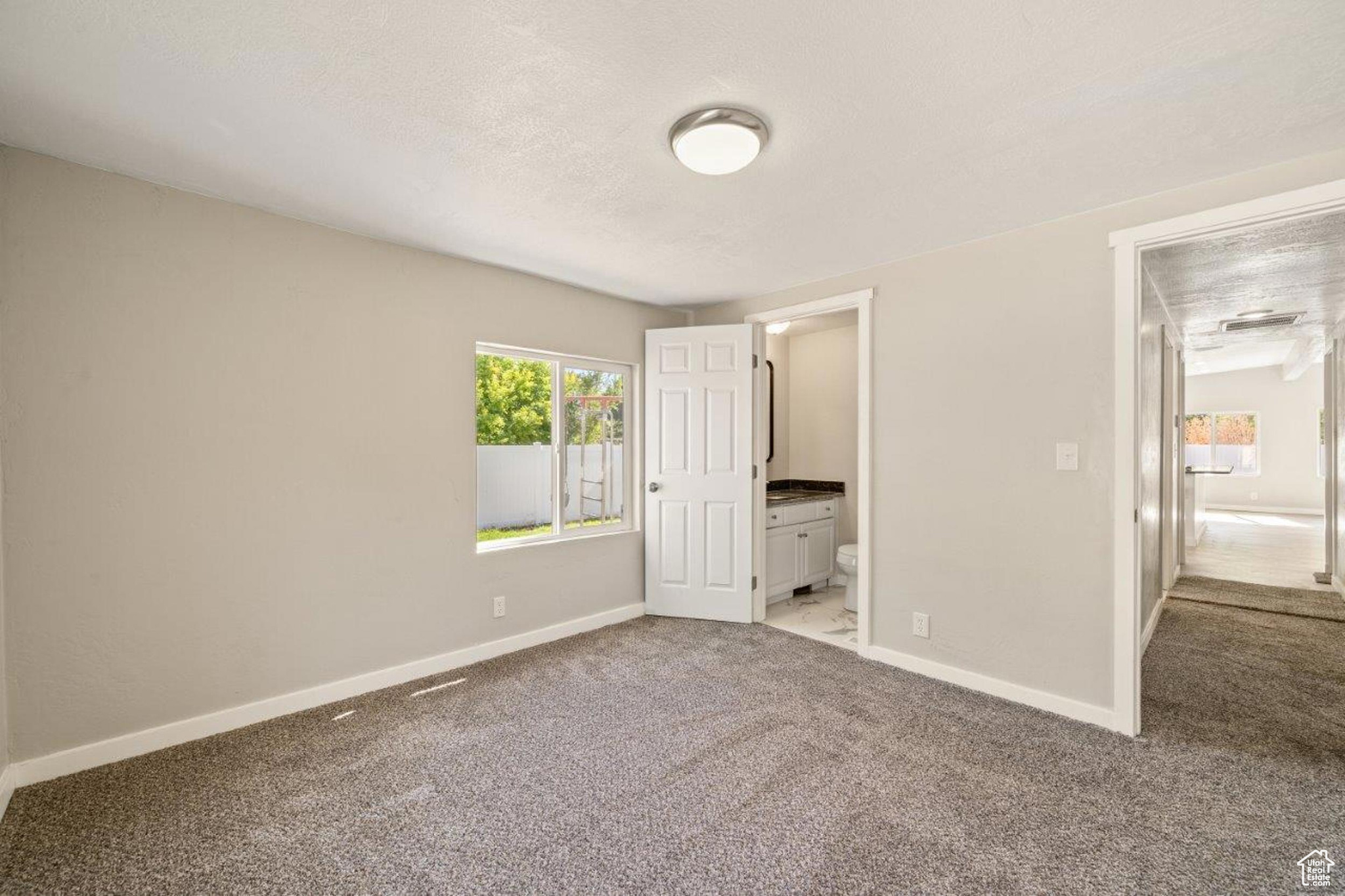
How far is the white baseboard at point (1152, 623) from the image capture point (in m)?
3.50

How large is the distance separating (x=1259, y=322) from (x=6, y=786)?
7837 millimetres

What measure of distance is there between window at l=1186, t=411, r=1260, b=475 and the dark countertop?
29.8ft

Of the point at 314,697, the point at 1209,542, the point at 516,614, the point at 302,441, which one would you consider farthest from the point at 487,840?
the point at 1209,542

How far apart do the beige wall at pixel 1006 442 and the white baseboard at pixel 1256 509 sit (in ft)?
35.9

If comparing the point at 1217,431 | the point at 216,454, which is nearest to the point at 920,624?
the point at 216,454

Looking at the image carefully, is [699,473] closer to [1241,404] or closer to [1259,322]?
[1259,322]

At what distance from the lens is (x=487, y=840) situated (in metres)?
1.79

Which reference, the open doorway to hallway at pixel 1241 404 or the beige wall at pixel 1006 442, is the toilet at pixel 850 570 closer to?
the beige wall at pixel 1006 442

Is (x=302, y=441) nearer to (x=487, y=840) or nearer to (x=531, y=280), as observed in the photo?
(x=531, y=280)

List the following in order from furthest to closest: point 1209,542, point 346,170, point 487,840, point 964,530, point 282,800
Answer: point 1209,542 < point 964,530 < point 346,170 < point 282,800 < point 487,840

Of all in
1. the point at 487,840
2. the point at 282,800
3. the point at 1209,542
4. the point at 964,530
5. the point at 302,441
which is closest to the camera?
the point at 487,840

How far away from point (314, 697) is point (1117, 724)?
12.0ft

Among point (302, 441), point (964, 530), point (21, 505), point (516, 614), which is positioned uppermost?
point (302, 441)

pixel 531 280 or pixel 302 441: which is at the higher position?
pixel 531 280
